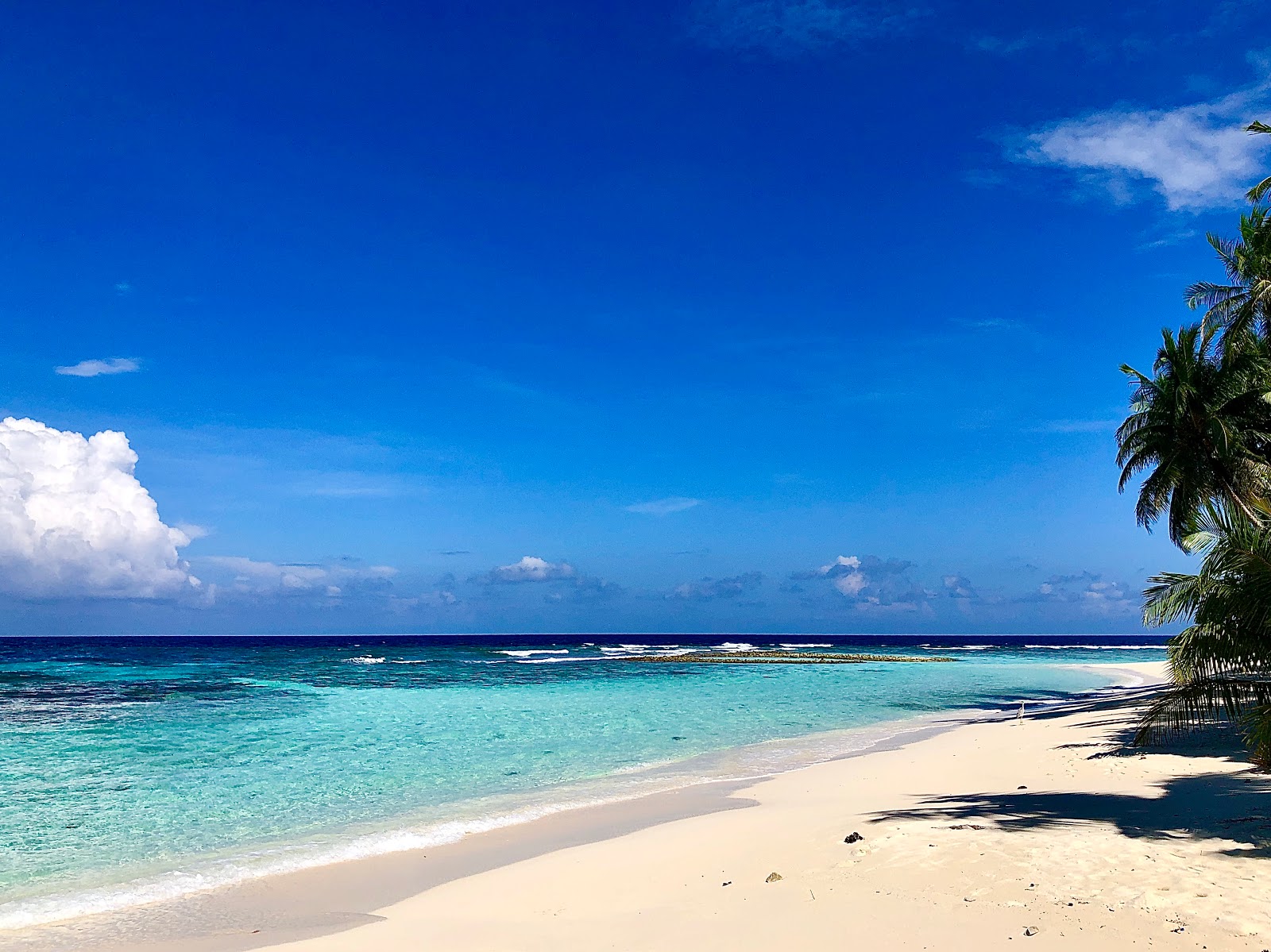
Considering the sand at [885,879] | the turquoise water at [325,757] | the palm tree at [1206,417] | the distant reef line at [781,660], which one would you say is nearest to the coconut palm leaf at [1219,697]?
the sand at [885,879]

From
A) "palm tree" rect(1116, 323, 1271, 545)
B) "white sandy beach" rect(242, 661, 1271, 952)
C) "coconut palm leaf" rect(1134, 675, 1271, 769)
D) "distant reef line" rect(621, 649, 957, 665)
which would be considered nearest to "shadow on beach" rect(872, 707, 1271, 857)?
"white sandy beach" rect(242, 661, 1271, 952)

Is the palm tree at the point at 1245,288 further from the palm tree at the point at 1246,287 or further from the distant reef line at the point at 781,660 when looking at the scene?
the distant reef line at the point at 781,660

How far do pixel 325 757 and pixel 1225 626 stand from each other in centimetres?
1830

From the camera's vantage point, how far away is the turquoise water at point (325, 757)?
36.1ft

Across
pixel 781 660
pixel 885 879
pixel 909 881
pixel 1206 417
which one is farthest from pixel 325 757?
pixel 781 660

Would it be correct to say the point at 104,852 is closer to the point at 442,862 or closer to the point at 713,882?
the point at 442,862

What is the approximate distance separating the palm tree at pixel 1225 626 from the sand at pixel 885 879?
1361 millimetres

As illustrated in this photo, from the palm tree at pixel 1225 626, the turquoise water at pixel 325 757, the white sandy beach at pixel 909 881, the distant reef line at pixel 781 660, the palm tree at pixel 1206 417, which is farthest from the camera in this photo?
the distant reef line at pixel 781 660

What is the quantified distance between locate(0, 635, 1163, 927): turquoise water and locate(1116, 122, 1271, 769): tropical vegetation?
934 cm

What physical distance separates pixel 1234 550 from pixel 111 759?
72.7 ft

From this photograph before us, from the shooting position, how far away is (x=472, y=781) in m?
16.0

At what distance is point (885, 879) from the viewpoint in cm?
804

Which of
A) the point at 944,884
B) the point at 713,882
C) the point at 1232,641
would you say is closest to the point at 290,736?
the point at 713,882

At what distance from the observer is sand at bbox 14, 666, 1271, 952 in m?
6.68
